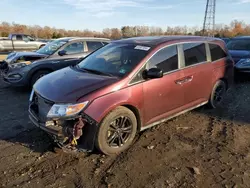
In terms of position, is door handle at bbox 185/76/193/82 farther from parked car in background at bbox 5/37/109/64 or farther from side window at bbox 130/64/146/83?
parked car in background at bbox 5/37/109/64

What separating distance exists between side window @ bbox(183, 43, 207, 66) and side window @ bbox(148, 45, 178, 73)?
11.9 inches

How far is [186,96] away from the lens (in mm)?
4602

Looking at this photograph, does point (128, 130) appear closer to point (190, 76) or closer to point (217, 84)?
point (190, 76)

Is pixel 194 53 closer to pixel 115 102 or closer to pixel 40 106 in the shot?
pixel 115 102

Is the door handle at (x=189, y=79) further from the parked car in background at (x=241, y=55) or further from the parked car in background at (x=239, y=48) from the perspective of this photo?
the parked car in background at (x=239, y=48)

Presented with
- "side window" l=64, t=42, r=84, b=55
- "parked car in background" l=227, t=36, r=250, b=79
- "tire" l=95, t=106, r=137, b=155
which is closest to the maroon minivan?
Result: "tire" l=95, t=106, r=137, b=155

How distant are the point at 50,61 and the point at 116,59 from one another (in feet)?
12.0

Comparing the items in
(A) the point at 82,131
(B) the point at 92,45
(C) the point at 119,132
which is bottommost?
(C) the point at 119,132

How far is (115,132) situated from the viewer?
3.66 meters

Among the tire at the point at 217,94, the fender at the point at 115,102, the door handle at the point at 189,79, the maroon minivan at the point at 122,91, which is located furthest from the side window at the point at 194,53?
the fender at the point at 115,102

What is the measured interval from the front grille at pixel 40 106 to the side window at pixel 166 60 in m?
1.70

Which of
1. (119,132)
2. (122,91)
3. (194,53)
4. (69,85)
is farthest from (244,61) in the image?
(69,85)

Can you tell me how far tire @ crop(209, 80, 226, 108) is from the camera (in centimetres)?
543

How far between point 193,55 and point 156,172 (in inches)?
101
